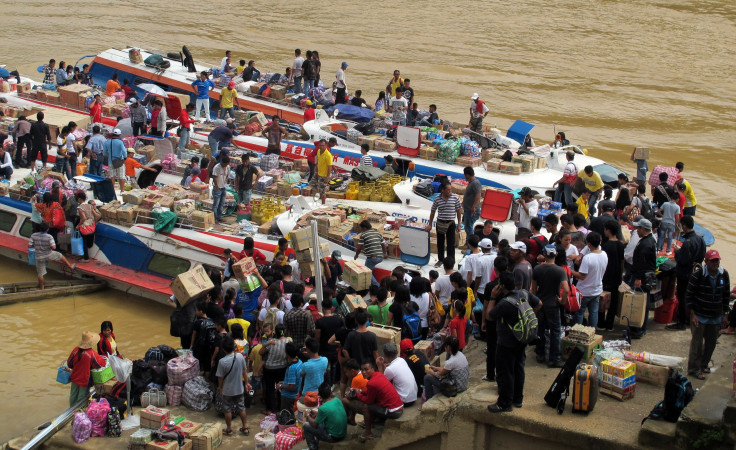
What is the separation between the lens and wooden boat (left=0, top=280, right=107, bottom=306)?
15734 millimetres

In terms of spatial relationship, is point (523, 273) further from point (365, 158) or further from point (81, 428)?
point (365, 158)

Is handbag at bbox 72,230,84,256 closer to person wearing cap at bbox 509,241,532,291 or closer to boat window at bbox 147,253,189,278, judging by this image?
boat window at bbox 147,253,189,278

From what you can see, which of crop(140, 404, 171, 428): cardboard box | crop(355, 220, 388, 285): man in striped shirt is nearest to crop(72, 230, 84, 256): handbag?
crop(355, 220, 388, 285): man in striped shirt

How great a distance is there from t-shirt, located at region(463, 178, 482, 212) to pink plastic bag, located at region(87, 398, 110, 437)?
6.58 metres

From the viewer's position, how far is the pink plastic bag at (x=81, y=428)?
10398mm

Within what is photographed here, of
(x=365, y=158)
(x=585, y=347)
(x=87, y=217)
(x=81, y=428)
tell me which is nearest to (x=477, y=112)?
(x=365, y=158)

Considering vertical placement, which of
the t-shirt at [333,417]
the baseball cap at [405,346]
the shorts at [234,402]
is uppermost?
the baseball cap at [405,346]

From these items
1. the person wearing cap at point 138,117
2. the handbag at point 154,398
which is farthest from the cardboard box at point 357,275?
the person wearing cap at point 138,117

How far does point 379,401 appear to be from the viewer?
948cm

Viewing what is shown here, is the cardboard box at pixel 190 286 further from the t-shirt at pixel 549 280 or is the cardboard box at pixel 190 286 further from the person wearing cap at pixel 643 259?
the person wearing cap at pixel 643 259

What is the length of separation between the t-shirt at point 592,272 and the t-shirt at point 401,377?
249 centimetres

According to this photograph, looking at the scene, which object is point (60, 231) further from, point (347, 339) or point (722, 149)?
point (722, 149)

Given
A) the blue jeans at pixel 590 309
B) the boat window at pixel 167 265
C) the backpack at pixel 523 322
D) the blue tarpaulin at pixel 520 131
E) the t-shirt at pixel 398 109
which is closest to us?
the backpack at pixel 523 322

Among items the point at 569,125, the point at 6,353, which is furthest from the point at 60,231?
the point at 569,125
